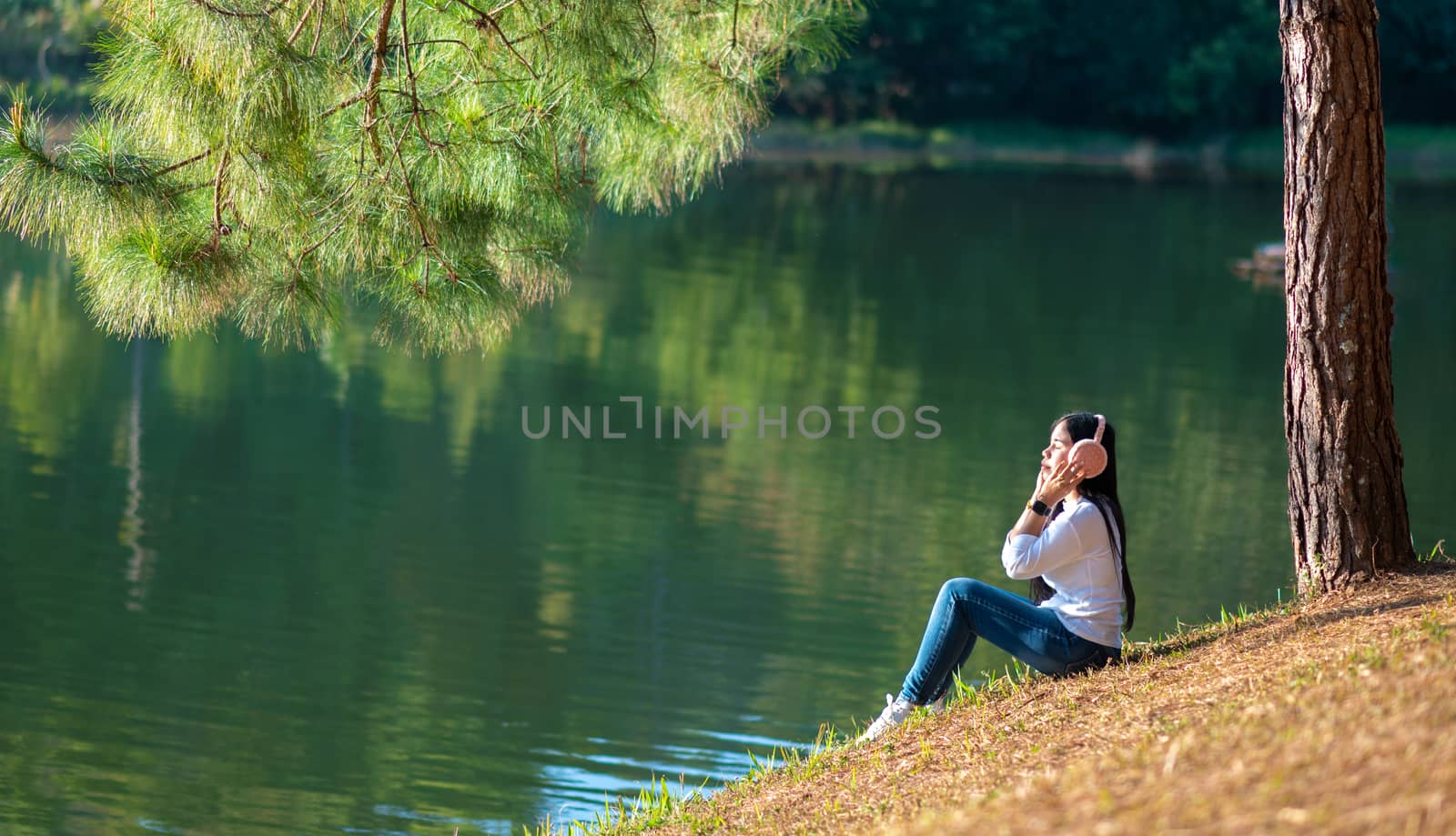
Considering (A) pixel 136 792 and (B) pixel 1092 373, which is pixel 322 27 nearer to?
(A) pixel 136 792

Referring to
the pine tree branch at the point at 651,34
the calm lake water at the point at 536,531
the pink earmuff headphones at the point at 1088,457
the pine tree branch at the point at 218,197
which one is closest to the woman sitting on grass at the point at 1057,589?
the pink earmuff headphones at the point at 1088,457

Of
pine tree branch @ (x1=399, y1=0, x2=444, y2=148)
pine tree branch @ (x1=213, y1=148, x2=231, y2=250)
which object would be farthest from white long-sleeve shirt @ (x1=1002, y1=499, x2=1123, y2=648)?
pine tree branch @ (x1=213, y1=148, x2=231, y2=250)

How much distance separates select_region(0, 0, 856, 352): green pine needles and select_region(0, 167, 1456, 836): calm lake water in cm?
161

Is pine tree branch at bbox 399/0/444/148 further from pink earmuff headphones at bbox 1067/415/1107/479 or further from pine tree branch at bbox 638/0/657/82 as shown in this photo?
pink earmuff headphones at bbox 1067/415/1107/479

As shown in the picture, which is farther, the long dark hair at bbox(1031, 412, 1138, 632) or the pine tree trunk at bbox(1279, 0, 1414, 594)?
the pine tree trunk at bbox(1279, 0, 1414, 594)

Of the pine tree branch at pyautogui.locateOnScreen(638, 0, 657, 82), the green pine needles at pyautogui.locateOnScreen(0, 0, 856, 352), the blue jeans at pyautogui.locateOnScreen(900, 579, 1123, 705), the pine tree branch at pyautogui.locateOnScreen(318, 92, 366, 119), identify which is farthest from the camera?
the pine tree branch at pyautogui.locateOnScreen(638, 0, 657, 82)

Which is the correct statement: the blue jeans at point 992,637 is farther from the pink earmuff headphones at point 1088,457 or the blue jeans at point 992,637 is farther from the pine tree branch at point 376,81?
the pine tree branch at point 376,81

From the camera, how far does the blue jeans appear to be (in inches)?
161

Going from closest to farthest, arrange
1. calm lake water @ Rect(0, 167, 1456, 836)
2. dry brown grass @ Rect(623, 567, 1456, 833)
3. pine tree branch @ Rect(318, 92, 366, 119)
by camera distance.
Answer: dry brown grass @ Rect(623, 567, 1456, 833) → pine tree branch @ Rect(318, 92, 366, 119) → calm lake water @ Rect(0, 167, 1456, 836)

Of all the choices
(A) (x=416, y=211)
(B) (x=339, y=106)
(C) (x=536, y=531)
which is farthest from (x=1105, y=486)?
(C) (x=536, y=531)

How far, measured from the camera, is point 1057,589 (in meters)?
4.10

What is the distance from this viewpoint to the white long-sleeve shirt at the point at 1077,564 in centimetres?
398

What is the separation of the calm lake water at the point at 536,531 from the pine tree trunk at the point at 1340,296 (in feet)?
7.74

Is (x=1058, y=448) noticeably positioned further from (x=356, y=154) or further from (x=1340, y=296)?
(x=356, y=154)
